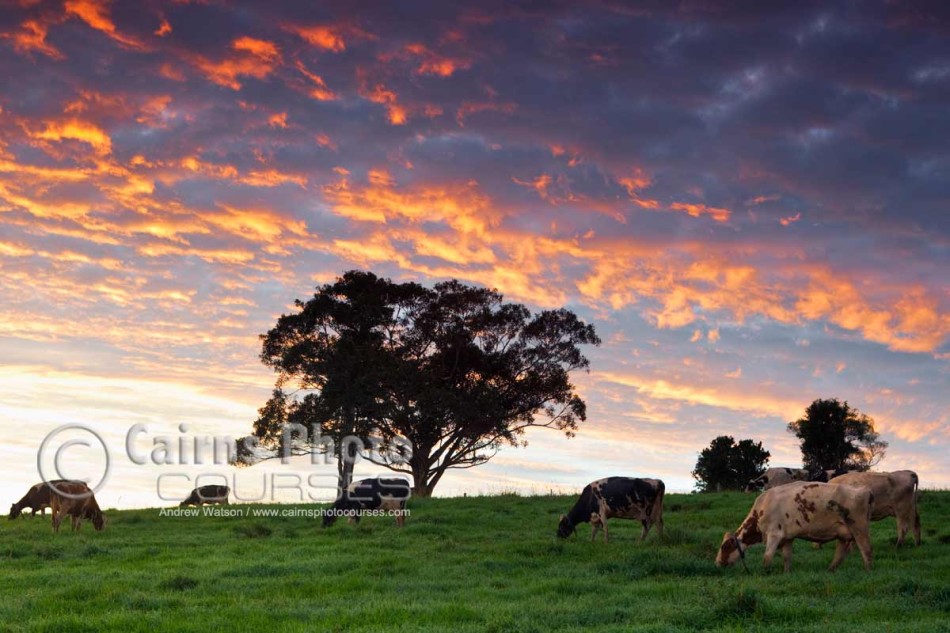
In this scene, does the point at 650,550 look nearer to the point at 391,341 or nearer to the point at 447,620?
the point at 447,620

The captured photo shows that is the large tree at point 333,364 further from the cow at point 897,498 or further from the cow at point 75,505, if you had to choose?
the cow at point 897,498

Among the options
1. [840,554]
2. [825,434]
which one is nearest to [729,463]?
[825,434]

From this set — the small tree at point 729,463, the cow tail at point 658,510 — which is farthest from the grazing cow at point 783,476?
A: the small tree at point 729,463

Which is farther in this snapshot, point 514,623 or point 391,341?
point 391,341

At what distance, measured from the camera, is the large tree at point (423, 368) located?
46688 millimetres

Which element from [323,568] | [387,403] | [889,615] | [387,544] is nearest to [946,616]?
[889,615]

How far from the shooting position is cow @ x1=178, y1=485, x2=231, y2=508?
4841 centimetres

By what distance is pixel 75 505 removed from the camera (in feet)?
101

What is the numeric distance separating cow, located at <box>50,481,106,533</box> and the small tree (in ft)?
173

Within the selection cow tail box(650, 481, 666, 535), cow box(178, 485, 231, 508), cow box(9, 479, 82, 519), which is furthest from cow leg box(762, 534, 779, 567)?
cow box(178, 485, 231, 508)

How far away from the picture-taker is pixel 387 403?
154ft

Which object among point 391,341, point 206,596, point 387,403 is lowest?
point 206,596

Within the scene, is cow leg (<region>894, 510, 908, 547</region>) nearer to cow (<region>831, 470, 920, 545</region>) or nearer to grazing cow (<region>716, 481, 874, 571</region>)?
cow (<region>831, 470, 920, 545</region>)

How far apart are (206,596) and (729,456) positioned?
63.8m
